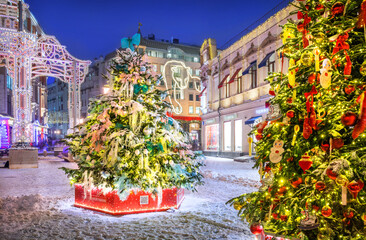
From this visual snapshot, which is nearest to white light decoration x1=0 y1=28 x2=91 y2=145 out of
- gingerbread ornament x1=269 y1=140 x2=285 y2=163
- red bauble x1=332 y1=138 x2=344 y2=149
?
gingerbread ornament x1=269 y1=140 x2=285 y2=163

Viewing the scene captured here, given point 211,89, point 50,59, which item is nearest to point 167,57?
point 211,89

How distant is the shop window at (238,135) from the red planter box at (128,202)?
18.6 m

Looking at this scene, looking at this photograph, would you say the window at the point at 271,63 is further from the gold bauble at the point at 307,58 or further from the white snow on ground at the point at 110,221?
the gold bauble at the point at 307,58

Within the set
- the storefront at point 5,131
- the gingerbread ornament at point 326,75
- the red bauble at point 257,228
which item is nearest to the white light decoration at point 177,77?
the storefront at point 5,131

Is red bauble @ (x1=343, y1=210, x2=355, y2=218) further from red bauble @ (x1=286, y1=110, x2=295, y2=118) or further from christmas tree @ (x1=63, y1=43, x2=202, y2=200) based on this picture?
christmas tree @ (x1=63, y1=43, x2=202, y2=200)

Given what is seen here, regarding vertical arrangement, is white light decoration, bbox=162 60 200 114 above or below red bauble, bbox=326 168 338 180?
above

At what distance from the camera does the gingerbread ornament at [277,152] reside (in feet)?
10.4

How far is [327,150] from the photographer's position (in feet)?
9.53

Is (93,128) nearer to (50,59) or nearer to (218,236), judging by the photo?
(218,236)

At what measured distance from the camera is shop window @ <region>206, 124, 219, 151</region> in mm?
29316

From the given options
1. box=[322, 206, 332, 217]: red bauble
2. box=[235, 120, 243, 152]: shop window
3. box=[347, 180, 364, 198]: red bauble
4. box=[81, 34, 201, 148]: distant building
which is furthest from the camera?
box=[81, 34, 201, 148]: distant building

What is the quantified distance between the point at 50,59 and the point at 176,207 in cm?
1441

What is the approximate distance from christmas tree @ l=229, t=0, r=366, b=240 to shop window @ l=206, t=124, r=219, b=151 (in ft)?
84.6

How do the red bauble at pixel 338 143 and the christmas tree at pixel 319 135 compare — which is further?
the red bauble at pixel 338 143
